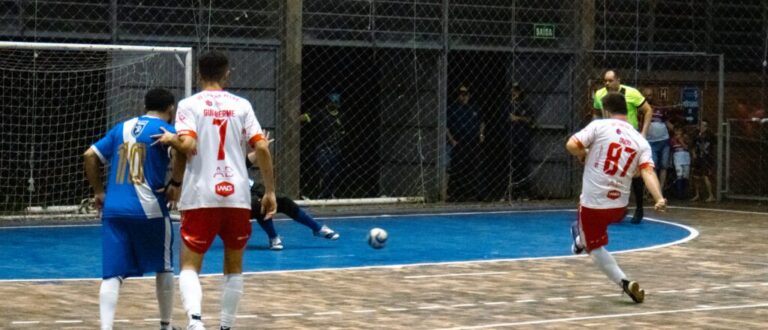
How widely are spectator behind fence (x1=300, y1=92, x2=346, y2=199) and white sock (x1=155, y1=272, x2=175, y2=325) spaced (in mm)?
14132

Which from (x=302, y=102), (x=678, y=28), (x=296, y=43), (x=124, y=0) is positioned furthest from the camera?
(x=678, y=28)

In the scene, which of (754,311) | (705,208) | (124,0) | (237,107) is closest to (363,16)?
(124,0)

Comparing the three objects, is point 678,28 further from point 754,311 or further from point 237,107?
point 237,107

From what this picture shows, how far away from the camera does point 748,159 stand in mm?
28000

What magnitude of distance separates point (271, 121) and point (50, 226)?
487cm

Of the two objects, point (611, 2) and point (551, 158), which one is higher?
point (611, 2)

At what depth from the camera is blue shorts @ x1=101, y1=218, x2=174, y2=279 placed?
31.7ft

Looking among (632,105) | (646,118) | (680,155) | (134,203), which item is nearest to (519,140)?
(680,155)

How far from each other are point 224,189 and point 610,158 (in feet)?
14.0

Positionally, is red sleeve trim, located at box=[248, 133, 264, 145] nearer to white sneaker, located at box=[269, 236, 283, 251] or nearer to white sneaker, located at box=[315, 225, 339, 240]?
white sneaker, located at box=[269, 236, 283, 251]

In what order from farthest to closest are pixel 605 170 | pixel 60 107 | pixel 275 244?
pixel 60 107, pixel 275 244, pixel 605 170

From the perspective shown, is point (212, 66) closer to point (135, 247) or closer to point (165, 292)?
point (135, 247)

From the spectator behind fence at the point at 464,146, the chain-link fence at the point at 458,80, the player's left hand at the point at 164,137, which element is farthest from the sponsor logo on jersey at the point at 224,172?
the spectator behind fence at the point at 464,146

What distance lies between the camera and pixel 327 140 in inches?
955
